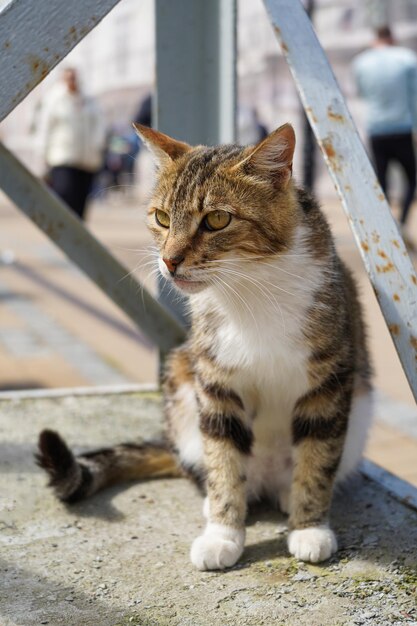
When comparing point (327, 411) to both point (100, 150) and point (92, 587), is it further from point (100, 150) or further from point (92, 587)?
point (100, 150)

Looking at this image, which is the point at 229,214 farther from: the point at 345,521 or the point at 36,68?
the point at 345,521

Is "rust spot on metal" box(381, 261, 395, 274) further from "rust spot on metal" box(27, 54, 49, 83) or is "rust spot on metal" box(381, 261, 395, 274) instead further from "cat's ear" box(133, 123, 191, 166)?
"rust spot on metal" box(27, 54, 49, 83)

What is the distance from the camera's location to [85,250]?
11.5 ft

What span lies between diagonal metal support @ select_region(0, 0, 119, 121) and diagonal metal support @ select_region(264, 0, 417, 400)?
515mm

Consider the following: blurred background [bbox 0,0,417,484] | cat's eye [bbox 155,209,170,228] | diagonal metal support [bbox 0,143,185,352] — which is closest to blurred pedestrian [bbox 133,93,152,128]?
blurred background [bbox 0,0,417,484]

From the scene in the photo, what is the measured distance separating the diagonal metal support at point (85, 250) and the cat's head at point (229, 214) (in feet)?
2.89

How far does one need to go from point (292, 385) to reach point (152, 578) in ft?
2.20

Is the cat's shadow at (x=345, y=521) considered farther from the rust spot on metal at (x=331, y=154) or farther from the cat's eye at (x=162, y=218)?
the rust spot on metal at (x=331, y=154)

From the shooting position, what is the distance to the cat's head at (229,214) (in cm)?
232

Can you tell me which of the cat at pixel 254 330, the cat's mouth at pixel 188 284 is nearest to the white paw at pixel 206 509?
the cat at pixel 254 330

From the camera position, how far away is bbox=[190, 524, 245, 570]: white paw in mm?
2387

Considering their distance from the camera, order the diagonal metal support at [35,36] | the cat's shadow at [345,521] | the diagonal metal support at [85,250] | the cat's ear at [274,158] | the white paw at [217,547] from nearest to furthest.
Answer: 1. the diagonal metal support at [35,36]
2. the cat's ear at [274,158]
3. the white paw at [217,547]
4. the cat's shadow at [345,521]
5. the diagonal metal support at [85,250]

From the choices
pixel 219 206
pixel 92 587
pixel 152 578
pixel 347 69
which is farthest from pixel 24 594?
pixel 347 69

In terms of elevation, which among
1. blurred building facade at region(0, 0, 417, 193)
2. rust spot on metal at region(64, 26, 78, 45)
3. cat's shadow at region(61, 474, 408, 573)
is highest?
blurred building facade at region(0, 0, 417, 193)
